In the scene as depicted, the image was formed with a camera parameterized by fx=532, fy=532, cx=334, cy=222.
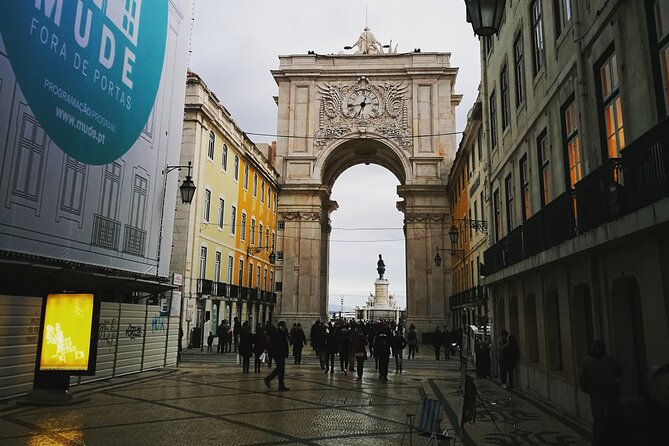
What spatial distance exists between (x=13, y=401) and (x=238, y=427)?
5.20 metres

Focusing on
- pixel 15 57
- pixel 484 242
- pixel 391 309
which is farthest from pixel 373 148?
pixel 15 57

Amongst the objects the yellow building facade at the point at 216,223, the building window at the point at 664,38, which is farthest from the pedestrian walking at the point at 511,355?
the yellow building facade at the point at 216,223

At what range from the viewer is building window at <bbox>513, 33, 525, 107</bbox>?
1412 cm

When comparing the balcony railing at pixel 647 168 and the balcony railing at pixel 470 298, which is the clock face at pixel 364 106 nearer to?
the balcony railing at pixel 470 298

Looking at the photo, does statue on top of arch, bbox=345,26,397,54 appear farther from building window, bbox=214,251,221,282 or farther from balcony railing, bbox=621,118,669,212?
balcony railing, bbox=621,118,669,212

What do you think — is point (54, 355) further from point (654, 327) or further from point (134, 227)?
point (654, 327)

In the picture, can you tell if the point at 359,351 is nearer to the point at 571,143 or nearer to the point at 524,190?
the point at 524,190

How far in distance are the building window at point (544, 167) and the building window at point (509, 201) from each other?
2.91 metres

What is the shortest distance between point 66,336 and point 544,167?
10903mm

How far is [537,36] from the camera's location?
504 inches

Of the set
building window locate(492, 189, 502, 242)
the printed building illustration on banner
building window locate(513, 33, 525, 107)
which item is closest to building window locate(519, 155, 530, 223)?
building window locate(513, 33, 525, 107)

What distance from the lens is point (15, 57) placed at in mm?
11203

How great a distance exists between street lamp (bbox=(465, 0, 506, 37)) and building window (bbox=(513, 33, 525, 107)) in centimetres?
1069

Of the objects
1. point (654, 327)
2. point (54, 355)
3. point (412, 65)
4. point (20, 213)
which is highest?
point (412, 65)
